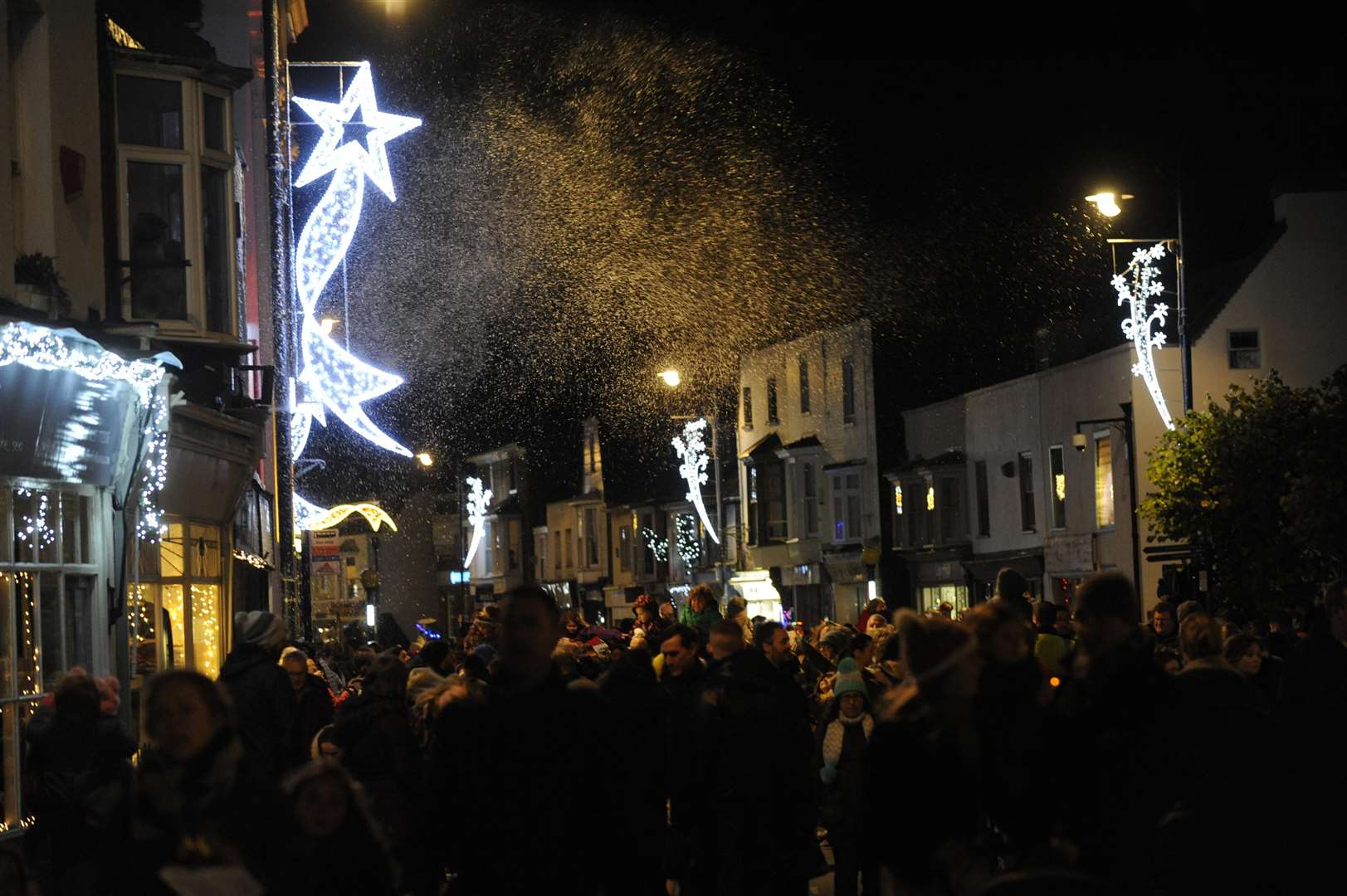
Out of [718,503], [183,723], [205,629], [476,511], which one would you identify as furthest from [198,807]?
[476,511]

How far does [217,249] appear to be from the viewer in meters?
18.1

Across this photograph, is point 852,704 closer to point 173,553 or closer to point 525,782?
point 525,782

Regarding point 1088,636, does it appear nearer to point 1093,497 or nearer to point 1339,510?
point 1339,510

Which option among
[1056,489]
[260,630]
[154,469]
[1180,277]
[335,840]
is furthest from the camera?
[1056,489]

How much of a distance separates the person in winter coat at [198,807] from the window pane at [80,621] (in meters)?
9.71

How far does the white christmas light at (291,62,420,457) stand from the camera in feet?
71.8

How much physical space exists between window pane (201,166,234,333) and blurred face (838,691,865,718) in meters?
7.99

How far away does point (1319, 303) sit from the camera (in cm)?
3981

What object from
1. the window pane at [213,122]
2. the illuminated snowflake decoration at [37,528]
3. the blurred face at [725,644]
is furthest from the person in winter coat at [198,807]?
the window pane at [213,122]

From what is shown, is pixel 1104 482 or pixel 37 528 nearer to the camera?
pixel 37 528

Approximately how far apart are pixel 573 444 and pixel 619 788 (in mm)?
80914

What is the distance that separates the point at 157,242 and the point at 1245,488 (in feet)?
61.5

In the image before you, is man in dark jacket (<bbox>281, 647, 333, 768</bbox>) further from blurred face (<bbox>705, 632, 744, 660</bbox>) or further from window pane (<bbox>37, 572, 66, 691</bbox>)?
blurred face (<bbox>705, 632, 744, 660</bbox>)

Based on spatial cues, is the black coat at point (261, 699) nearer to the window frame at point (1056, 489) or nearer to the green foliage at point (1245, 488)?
the green foliage at point (1245, 488)
